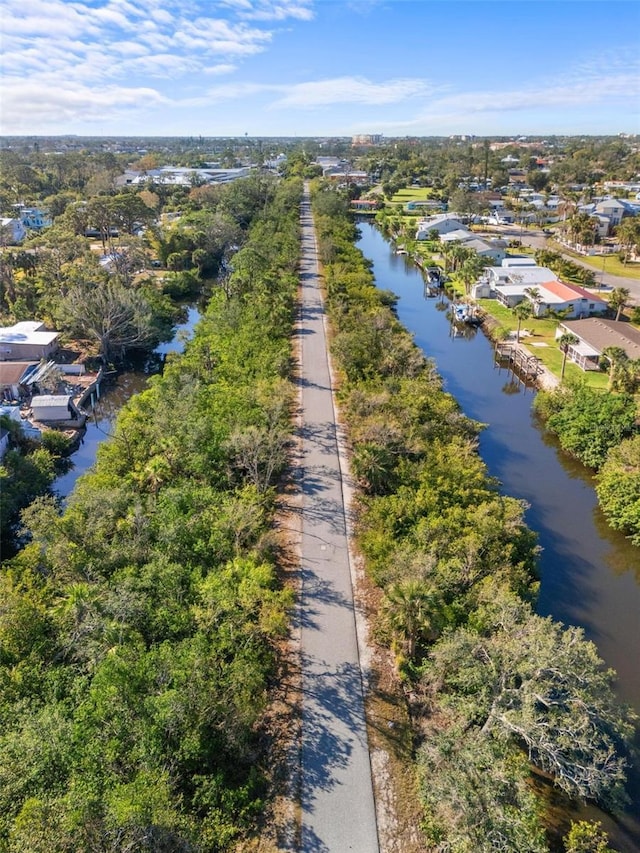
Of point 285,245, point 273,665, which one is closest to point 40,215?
Answer: point 285,245

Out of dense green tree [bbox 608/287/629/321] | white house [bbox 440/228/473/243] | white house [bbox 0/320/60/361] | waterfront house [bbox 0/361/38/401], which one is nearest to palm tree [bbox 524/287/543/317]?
dense green tree [bbox 608/287/629/321]

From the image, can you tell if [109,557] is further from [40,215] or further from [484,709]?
[40,215]

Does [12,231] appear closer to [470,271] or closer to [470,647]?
[470,271]

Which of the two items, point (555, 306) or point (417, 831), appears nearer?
point (417, 831)

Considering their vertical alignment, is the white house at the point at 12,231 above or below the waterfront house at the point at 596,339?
above

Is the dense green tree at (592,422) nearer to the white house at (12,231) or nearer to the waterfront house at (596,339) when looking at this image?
the waterfront house at (596,339)

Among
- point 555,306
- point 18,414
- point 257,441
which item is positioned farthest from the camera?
point 555,306

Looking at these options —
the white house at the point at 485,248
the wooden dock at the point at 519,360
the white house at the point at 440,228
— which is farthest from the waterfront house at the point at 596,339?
the white house at the point at 440,228
